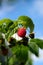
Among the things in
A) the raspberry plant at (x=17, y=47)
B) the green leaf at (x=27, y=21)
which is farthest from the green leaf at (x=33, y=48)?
the green leaf at (x=27, y=21)

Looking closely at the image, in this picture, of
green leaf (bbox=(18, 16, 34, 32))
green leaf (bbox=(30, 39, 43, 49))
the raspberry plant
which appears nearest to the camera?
the raspberry plant

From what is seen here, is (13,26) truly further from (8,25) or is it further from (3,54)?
(3,54)

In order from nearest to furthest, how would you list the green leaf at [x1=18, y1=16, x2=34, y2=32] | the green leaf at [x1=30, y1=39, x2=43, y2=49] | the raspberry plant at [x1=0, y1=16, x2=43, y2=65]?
1. the raspberry plant at [x1=0, y1=16, x2=43, y2=65]
2. the green leaf at [x1=30, y1=39, x2=43, y2=49]
3. the green leaf at [x1=18, y1=16, x2=34, y2=32]

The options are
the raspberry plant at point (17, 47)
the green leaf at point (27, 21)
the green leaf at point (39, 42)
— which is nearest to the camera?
the raspberry plant at point (17, 47)

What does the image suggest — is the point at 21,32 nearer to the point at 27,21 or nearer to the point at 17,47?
the point at 17,47

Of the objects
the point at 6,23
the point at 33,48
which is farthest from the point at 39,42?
the point at 6,23

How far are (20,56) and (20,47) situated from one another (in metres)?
0.06

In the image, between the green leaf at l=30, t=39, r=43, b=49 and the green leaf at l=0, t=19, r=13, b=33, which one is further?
the green leaf at l=0, t=19, r=13, b=33

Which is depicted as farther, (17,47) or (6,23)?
(6,23)

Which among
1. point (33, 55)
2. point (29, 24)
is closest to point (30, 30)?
point (29, 24)

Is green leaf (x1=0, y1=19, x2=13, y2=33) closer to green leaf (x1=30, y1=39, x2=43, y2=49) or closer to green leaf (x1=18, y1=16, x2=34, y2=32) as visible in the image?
green leaf (x1=18, y1=16, x2=34, y2=32)

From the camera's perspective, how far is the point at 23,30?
147 cm

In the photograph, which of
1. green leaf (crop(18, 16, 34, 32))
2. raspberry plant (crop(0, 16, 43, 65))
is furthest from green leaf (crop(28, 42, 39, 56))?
green leaf (crop(18, 16, 34, 32))

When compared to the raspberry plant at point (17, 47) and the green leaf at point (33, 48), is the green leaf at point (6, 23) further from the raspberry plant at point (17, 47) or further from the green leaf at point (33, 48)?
the green leaf at point (33, 48)
